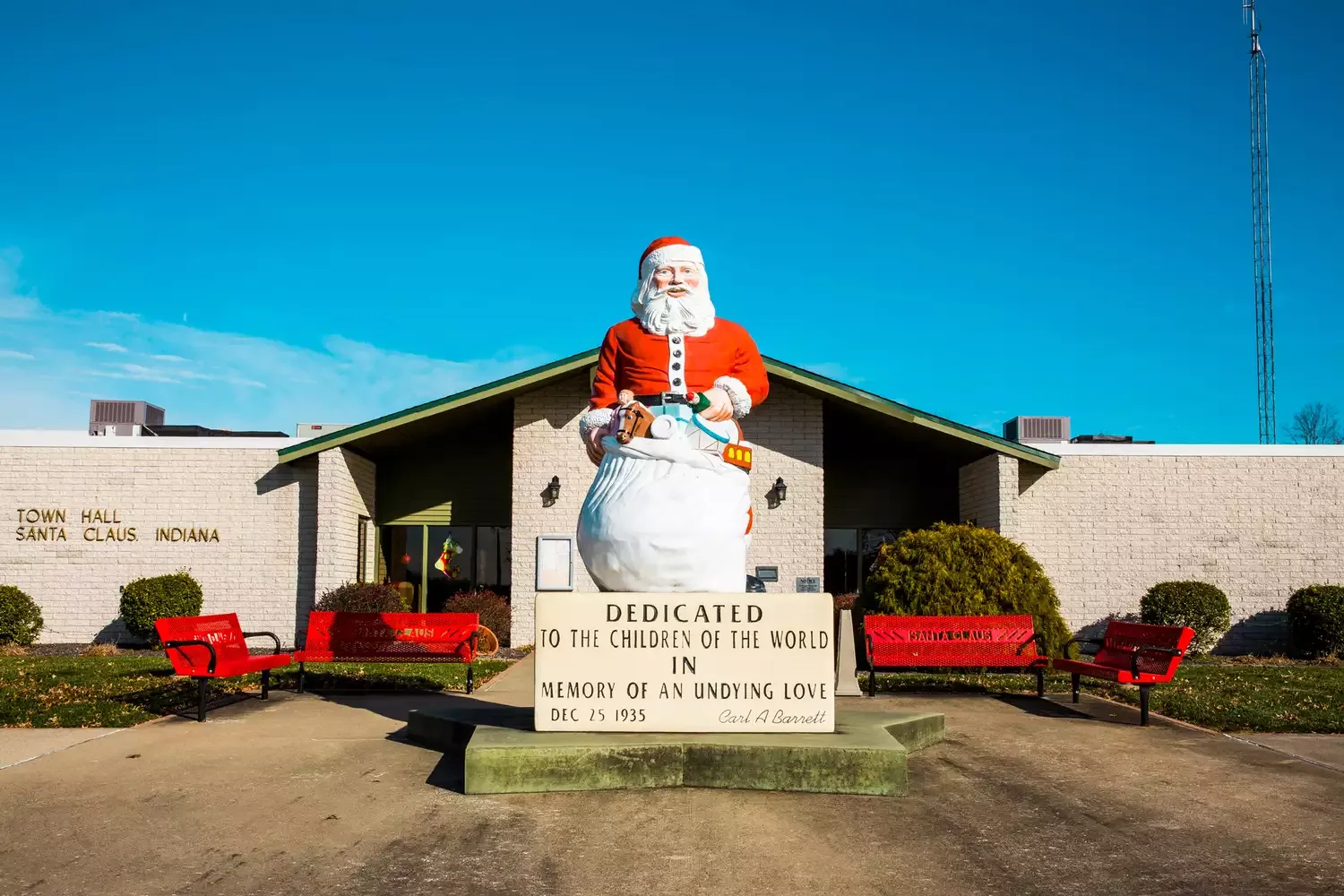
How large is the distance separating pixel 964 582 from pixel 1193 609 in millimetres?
5347

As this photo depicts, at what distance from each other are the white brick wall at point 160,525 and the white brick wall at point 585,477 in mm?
3480

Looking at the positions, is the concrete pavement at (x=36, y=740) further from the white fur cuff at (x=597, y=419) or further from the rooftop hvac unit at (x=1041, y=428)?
the rooftop hvac unit at (x=1041, y=428)

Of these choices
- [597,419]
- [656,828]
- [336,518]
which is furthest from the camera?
[336,518]

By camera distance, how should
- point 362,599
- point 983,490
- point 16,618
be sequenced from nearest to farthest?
point 362,599 → point 16,618 → point 983,490

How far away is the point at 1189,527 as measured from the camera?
54.2ft

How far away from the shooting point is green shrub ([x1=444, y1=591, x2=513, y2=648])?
16438 mm

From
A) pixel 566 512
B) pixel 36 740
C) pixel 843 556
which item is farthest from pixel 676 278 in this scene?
pixel 843 556

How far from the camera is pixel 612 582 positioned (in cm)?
661

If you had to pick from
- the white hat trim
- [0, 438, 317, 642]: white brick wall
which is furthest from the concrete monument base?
[0, 438, 317, 642]: white brick wall

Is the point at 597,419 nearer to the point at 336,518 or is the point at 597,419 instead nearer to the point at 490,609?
the point at 490,609

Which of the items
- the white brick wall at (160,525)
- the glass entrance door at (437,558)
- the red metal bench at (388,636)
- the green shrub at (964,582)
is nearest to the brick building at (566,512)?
the white brick wall at (160,525)

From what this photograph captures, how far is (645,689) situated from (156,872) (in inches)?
112

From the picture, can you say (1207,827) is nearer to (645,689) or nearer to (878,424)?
(645,689)

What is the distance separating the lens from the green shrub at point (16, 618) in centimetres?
1553
